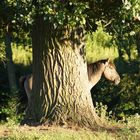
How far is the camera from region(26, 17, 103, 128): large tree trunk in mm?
10336

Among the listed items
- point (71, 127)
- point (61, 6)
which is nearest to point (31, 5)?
point (61, 6)

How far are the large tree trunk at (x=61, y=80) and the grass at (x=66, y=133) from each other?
0.39 metres

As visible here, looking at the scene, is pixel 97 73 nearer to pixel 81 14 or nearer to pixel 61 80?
pixel 61 80

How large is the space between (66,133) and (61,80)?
4.64 feet

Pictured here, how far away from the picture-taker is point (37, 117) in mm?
10773

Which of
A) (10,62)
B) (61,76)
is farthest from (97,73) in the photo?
(61,76)

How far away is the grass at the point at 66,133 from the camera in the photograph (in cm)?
895

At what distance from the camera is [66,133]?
938cm

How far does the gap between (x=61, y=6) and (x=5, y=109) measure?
9386mm

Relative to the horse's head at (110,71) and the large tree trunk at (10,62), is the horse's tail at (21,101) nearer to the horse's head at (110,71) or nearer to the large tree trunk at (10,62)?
the large tree trunk at (10,62)

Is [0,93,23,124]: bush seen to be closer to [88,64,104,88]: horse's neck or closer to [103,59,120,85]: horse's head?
[88,64,104,88]: horse's neck

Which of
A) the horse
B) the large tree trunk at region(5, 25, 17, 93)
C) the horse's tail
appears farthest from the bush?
the horse

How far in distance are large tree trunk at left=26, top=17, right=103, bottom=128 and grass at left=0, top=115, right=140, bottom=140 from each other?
1.29ft

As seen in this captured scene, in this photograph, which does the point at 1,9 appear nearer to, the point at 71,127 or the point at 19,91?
the point at 71,127
